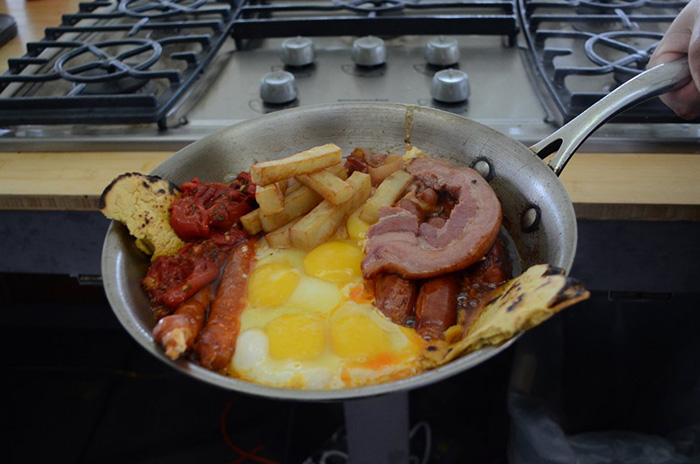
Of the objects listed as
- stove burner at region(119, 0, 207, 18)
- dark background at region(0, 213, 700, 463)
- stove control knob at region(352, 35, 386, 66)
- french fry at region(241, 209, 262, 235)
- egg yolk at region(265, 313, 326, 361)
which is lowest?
dark background at region(0, 213, 700, 463)

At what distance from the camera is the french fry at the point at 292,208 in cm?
135

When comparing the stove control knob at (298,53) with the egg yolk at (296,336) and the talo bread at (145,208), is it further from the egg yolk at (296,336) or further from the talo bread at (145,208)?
the egg yolk at (296,336)

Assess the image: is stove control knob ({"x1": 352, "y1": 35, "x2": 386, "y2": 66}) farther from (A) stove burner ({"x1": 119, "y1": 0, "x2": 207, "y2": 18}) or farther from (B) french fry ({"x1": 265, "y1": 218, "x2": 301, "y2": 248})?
(B) french fry ({"x1": 265, "y1": 218, "x2": 301, "y2": 248})

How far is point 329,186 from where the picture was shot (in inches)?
51.4

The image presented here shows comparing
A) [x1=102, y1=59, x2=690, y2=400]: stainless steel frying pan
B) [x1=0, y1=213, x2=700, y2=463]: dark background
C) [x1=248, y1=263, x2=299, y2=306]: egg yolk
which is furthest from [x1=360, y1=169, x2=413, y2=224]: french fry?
[x1=0, y1=213, x2=700, y2=463]: dark background

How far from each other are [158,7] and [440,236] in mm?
1885

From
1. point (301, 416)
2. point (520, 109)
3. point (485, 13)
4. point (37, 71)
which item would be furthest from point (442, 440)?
point (37, 71)

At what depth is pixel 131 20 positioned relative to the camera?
8.47 feet

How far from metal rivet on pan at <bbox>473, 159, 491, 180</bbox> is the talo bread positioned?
0.72 m

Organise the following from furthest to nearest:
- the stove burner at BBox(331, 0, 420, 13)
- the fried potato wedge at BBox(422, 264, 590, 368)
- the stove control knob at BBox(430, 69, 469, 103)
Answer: the stove burner at BBox(331, 0, 420, 13), the stove control knob at BBox(430, 69, 469, 103), the fried potato wedge at BBox(422, 264, 590, 368)

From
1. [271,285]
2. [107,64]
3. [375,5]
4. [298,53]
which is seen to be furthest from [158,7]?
[271,285]

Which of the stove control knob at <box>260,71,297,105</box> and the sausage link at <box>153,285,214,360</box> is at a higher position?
the stove control knob at <box>260,71,297,105</box>

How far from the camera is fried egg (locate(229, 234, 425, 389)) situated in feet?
3.59

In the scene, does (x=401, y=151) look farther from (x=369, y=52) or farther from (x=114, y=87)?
(x=114, y=87)
